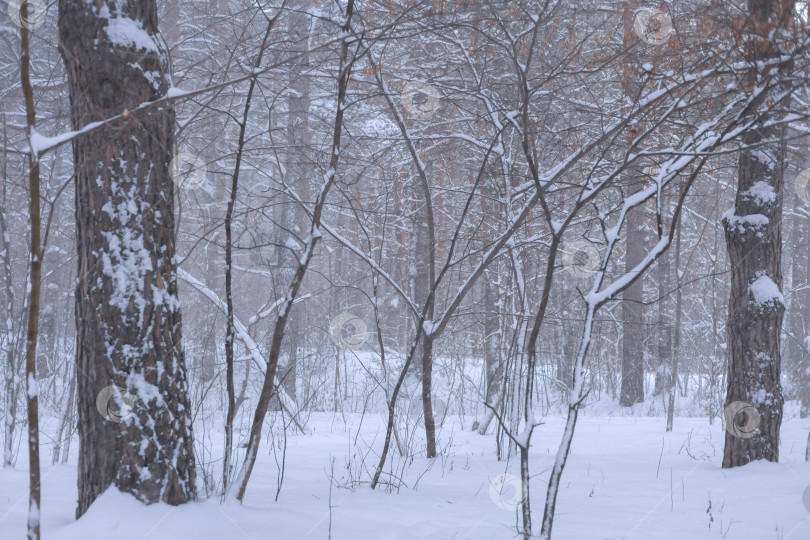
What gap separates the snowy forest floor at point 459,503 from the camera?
2473 millimetres

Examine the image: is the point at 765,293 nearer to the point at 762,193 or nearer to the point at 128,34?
the point at 762,193

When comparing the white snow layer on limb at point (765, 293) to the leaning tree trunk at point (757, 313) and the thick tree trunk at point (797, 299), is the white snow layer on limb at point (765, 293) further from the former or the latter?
the thick tree trunk at point (797, 299)

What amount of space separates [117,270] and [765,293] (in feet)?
14.2

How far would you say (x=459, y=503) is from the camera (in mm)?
3311

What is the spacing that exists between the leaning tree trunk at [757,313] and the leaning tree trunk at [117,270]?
398cm

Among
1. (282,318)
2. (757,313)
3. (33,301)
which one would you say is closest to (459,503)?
(282,318)

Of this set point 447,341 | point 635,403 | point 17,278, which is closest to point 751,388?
point 635,403

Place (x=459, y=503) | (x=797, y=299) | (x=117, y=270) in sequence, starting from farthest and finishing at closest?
(x=797, y=299) → (x=459, y=503) → (x=117, y=270)

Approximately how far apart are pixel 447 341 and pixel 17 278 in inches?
517

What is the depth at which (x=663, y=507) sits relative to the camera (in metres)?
3.42

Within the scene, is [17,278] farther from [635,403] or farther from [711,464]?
[711,464]

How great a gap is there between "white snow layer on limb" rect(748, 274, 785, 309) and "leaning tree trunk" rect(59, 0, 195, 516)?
410cm

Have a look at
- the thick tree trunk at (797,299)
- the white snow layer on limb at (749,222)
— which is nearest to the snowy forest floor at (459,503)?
the white snow layer on limb at (749,222)

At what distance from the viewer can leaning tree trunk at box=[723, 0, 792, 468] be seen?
14.2 feet
